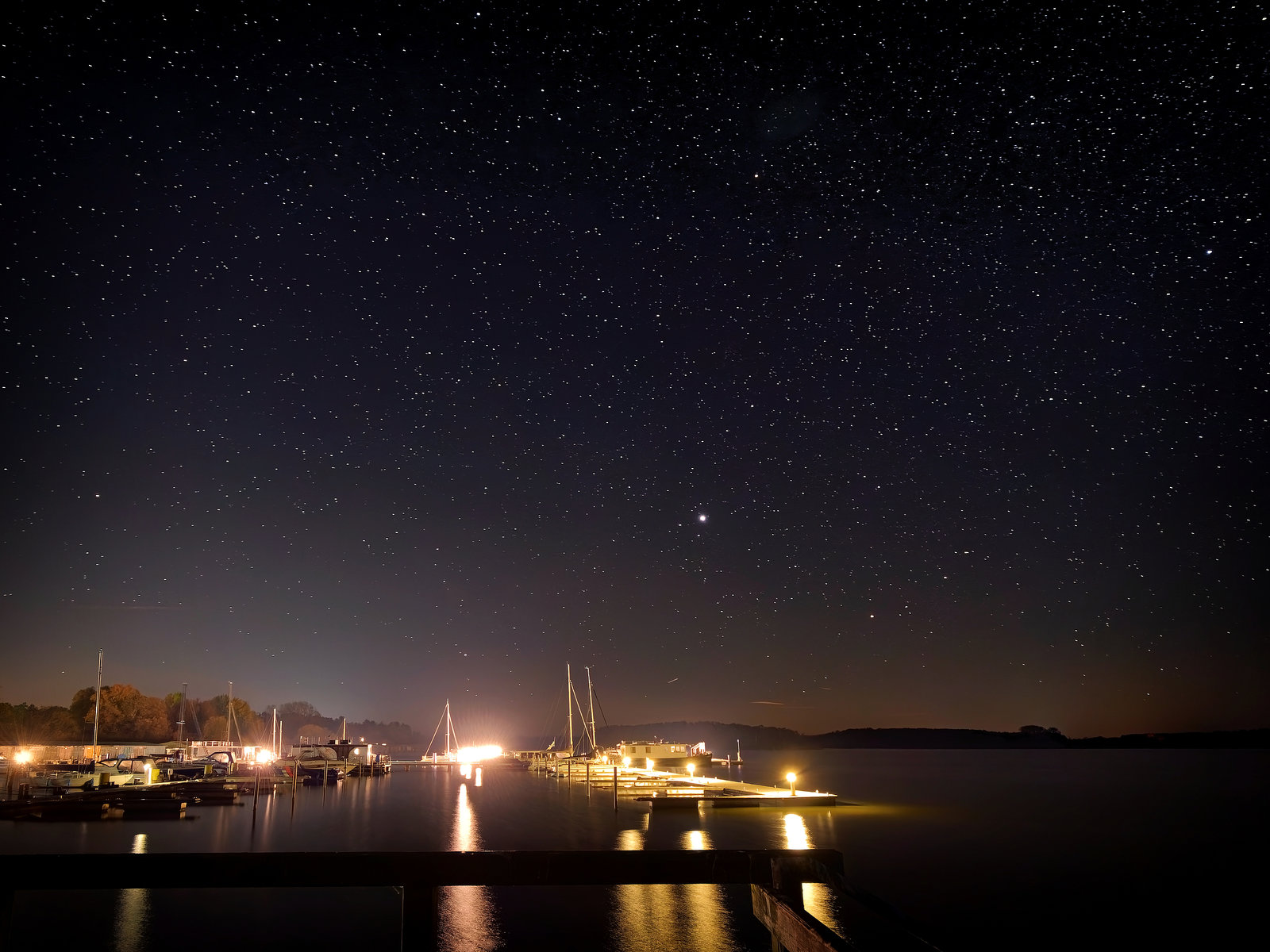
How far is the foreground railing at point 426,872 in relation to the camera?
7012 millimetres

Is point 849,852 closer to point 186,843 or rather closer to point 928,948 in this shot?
point 186,843

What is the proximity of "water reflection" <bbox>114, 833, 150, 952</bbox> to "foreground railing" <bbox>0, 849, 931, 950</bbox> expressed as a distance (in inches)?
448

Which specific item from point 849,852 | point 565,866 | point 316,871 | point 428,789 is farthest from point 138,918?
point 428,789

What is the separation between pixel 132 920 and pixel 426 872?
1604 centimetres

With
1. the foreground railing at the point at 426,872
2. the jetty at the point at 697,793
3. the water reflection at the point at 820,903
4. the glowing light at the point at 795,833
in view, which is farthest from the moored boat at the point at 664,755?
the foreground railing at the point at 426,872

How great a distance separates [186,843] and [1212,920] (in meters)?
42.2

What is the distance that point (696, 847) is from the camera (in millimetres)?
32375

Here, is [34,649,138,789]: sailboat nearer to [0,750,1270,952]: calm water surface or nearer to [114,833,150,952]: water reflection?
[0,750,1270,952]: calm water surface

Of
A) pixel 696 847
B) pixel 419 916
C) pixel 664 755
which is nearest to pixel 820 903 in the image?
pixel 696 847

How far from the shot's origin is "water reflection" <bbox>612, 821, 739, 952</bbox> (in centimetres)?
1672

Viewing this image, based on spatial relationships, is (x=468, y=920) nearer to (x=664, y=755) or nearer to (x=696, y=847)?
(x=696, y=847)

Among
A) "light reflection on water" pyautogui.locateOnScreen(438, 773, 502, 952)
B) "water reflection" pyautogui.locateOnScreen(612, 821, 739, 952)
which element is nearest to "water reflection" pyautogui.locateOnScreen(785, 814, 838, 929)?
"water reflection" pyautogui.locateOnScreen(612, 821, 739, 952)

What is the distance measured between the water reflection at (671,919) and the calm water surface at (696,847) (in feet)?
0.26

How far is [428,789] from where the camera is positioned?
9556cm
